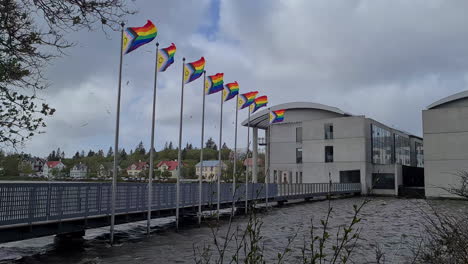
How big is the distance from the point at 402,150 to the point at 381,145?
10365 millimetres

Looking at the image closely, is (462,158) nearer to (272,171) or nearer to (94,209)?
(272,171)

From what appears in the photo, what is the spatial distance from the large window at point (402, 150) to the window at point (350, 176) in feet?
40.0

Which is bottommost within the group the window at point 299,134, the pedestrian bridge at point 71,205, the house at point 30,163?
the pedestrian bridge at point 71,205

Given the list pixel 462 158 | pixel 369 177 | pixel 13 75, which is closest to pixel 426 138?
pixel 462 158

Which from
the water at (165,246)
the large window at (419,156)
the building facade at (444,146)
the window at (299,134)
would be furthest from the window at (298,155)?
the water at (165,246)

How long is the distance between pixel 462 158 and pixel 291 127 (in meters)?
22.4

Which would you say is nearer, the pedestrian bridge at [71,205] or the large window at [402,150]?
the pedestrian bridge at [71,205]

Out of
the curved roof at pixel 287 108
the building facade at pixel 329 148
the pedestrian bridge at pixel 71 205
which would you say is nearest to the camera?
the pedestrian bridge at pixel 71 205

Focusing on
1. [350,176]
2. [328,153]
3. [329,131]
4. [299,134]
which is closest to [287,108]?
[299,134]

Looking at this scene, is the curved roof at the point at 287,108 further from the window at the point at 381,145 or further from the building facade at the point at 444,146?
the building facade at the point at 444,146

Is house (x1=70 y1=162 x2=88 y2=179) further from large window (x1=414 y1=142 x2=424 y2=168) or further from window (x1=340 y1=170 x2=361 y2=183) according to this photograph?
large window (x1=414 y1=142 x2=424 y2=168)

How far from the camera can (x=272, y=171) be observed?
56156 mm

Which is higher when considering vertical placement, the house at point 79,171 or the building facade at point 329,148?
the building facade at point 329,148

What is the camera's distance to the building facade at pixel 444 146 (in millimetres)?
42531
